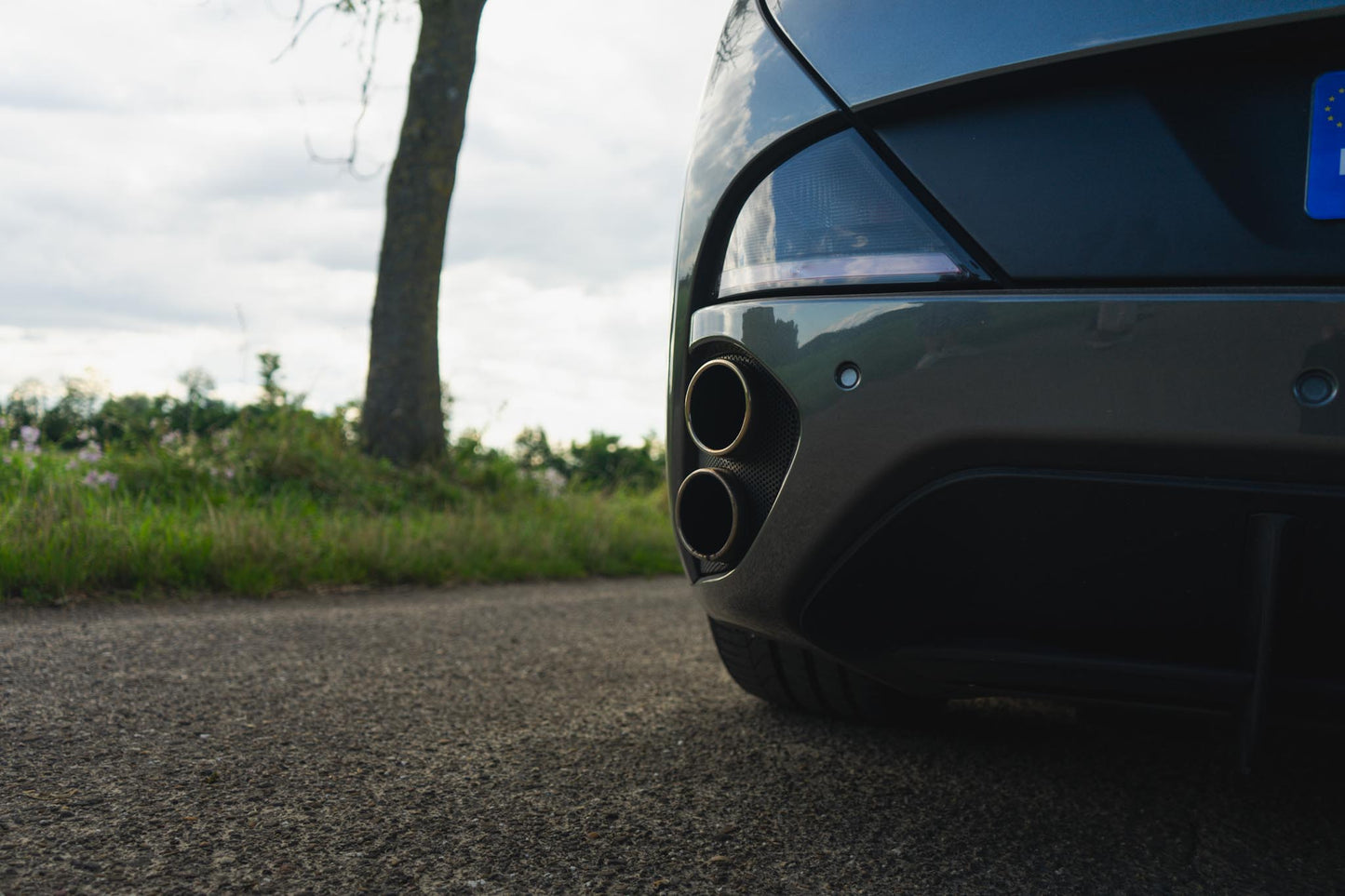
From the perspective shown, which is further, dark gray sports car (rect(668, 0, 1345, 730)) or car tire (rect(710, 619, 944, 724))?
car tire (rect(710, 619, 944, 724))

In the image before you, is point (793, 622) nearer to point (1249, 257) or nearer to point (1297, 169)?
point (1249, 257)

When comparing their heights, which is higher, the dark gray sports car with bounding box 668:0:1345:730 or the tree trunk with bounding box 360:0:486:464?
the tree trunk with bounding box 360:0:486:464

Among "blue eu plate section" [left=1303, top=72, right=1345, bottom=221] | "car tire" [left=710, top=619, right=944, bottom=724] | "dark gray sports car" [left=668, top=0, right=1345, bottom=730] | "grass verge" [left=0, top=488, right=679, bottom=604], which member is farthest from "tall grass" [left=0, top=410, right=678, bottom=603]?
"blue eu plate section" [left=1303, top=72, right=1345, bottom=221]

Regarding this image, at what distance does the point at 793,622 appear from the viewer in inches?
57.5

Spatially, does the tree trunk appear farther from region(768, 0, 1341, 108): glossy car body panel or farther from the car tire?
region(768, 0, 1341, 108): glossy car body panel

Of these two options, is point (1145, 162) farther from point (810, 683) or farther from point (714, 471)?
point (810, 683)

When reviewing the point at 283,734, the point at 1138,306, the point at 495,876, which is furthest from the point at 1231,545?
the point at 283,734

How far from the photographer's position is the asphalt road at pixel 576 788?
129 cm

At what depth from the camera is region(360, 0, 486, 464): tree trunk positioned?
20.8 ft

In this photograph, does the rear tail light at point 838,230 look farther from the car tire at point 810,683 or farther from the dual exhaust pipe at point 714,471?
the car tire at point 810,683

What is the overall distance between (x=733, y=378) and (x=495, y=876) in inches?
28.7

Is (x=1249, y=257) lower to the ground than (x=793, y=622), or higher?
higher

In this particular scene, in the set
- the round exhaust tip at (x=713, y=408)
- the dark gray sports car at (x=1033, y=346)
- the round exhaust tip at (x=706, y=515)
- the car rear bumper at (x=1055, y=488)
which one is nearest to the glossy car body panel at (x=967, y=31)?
the dark gray sports car at (x=1033, y=346)

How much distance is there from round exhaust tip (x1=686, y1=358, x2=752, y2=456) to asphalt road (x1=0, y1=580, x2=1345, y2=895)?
0.57 metres
